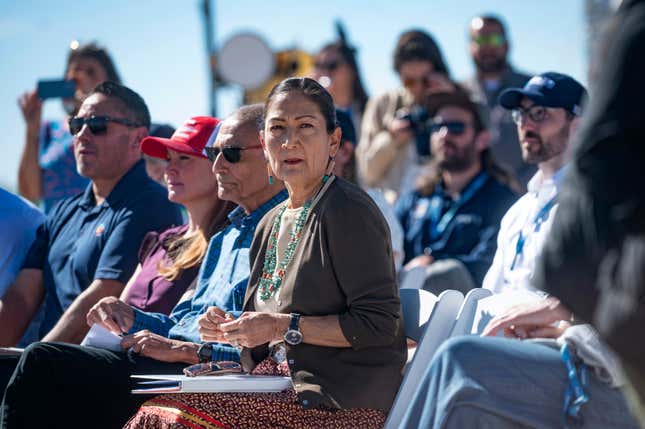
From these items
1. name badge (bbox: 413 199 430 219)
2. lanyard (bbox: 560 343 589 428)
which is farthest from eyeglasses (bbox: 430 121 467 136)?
lanyard (bbox: 560 343 589 428)

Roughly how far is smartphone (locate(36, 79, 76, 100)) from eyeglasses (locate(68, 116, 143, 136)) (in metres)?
1.66

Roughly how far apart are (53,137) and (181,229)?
2582mm

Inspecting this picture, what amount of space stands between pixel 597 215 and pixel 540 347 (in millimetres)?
1003

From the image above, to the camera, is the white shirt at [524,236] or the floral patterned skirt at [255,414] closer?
the floral patterned skirt at [255,414]

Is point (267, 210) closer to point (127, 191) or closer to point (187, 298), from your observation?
point (187, 298)

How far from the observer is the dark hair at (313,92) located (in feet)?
11.5

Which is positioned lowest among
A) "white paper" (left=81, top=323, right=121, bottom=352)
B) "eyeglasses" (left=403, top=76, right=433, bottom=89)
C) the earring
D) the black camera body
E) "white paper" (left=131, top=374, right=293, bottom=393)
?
"white paper" (left=81, top=323, right=121, bottom=352)

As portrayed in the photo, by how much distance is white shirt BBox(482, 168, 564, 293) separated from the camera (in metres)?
4.05

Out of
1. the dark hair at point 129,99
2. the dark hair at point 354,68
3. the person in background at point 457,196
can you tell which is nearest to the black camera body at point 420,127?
the person in background at point 457,196

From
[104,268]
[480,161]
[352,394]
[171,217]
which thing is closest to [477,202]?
[480,161]

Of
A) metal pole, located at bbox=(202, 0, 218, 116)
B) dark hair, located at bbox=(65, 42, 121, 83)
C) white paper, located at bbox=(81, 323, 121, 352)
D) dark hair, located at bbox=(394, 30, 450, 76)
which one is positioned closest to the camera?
white paper, located at bbox=(81, 323, 121, 352)

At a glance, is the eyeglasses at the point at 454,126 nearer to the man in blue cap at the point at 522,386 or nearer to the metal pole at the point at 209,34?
the man in blue cap at the point at 522,386

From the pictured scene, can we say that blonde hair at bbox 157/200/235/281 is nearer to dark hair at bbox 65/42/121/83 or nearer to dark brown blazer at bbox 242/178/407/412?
dark brown blazer at bbox 242/178/407/412

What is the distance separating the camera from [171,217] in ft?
16.5
